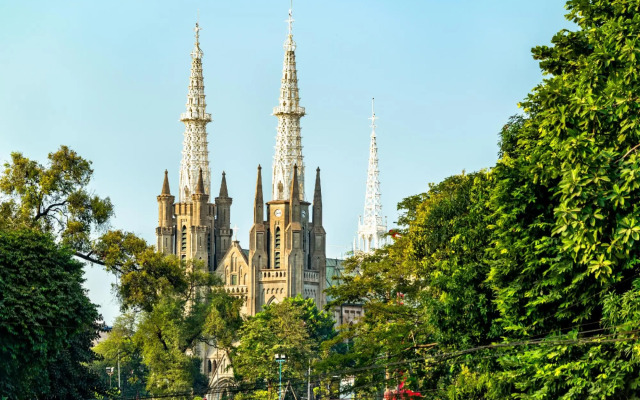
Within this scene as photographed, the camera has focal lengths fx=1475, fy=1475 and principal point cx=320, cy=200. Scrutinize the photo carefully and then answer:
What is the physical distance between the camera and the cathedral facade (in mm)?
145625

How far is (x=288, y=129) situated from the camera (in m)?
150

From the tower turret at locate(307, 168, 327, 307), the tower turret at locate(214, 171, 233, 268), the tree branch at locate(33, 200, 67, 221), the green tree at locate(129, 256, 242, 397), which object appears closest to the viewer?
the tree branch at locate(33, 200, 67, 221)

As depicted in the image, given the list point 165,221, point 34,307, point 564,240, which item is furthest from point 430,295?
point 165,221

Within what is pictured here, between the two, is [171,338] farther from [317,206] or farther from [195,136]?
[195,136]

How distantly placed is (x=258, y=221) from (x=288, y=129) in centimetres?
1058

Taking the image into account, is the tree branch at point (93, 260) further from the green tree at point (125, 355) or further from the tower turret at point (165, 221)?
the tower turret at point (165, 221)

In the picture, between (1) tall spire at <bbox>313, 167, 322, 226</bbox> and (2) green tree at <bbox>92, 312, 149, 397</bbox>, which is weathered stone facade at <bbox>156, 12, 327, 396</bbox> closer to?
(1) tall spire at <bbox>313, 167, 322, 226</bbox>

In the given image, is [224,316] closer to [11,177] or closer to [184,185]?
[184,185]

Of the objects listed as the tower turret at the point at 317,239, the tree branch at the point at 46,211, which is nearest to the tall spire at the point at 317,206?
the tower turret at the point at 317,239

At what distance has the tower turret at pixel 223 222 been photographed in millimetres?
152000

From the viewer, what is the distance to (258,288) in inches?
5792

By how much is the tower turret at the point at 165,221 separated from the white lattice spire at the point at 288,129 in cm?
1077

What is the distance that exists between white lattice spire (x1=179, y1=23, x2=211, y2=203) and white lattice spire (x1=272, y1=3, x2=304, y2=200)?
8127 millimetres

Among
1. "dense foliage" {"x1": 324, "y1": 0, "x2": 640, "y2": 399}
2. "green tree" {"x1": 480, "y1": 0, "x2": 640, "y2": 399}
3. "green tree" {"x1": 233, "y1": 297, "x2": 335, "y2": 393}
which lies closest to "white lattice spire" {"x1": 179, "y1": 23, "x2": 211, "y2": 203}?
"green tree" {"x1": 233, "y1": 297, "x2": 335, "y2": 393}
